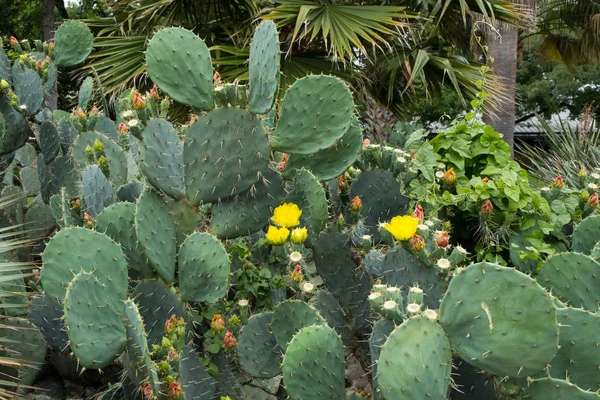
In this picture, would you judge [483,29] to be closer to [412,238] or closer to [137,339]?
[412,238]

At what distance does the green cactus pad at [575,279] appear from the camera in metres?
1.76

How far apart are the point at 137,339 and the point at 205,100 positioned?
784mm

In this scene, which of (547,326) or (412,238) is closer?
(547,326)

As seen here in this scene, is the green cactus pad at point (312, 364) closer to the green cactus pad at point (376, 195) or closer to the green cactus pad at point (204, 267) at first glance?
the green cactus pad at point (204, 267)

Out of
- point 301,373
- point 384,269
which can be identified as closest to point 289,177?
point 384,269

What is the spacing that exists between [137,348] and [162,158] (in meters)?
0.61

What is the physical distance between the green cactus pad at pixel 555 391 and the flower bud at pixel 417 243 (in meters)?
0.43

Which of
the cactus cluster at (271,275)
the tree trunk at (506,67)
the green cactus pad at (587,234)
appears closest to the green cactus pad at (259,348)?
the cactus cluster at (271,275)

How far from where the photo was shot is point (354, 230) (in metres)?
2.11

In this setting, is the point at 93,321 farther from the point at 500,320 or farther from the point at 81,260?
the point at 500,320

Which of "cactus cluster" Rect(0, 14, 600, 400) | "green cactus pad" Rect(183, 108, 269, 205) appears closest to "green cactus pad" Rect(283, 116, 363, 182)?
"cactus cluster" Rect(0, 14, 600, 400)

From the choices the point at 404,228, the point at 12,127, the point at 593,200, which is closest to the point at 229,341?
the point at 404,228

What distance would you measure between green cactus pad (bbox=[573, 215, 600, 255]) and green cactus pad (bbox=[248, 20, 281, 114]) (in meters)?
1.29

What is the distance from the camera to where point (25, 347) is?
6.93 feet
